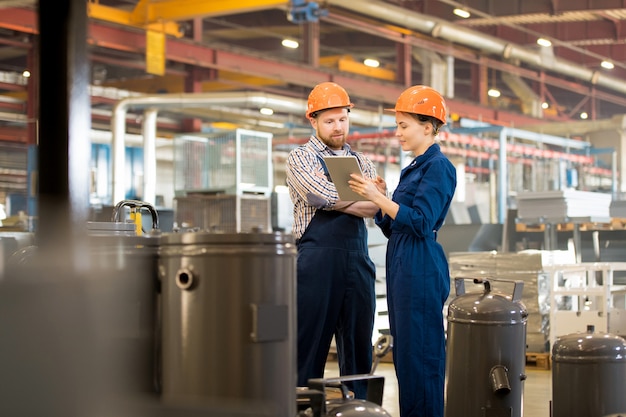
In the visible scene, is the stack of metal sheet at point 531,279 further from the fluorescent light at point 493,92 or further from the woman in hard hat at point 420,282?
the fluorescent light at point 493,92

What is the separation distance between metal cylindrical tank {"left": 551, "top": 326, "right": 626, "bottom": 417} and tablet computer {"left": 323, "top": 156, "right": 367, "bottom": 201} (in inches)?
57.7

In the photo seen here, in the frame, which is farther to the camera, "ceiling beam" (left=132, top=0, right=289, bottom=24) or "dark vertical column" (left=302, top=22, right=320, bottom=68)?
"dark vertical column" (left=302, top=22, right=320, bottom=68)

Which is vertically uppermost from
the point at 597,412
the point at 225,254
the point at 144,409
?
the point at 225,254

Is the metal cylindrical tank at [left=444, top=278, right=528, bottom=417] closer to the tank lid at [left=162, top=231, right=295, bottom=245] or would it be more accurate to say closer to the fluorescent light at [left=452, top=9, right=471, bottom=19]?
the tank lid at [left=162, top=231, right=295, bottom=245]

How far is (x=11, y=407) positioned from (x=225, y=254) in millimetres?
748

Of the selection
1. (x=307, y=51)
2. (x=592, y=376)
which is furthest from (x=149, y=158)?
(x=592, y=376)

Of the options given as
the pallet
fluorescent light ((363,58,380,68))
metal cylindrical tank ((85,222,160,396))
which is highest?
fluorescent light ((363,58,380,68))

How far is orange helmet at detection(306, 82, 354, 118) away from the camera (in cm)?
434

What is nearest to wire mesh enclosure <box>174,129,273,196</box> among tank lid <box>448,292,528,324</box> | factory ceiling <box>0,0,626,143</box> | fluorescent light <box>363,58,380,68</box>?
factory ceiling <box>0,0,626,143</box>

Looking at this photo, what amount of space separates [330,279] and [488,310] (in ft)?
3.06

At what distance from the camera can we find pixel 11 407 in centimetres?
216

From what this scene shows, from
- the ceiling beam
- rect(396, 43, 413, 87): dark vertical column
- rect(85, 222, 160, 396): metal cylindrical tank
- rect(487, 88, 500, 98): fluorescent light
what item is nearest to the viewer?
rect(85, 222, 160, 396): metal cylindrical tank

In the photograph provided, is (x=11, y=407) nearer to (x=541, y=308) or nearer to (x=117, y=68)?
(x=541, y=308)

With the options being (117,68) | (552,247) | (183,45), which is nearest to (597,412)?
(552,247)
